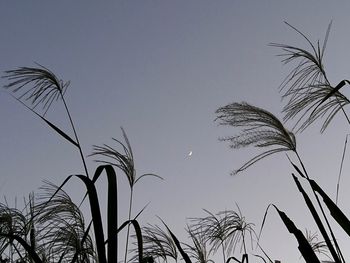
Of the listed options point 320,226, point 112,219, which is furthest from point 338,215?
point 112,219

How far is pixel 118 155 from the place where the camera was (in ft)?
12.9

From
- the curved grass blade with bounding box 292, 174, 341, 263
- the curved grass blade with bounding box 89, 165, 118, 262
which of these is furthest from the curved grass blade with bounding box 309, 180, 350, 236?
the curved grass blade with bounding box 89, 165, 118, 262

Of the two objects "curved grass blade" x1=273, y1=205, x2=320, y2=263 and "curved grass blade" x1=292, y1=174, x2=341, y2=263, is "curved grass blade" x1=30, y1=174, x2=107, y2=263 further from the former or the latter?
"curved grass blade" x1=292, y1=174, x2=341, y2=263

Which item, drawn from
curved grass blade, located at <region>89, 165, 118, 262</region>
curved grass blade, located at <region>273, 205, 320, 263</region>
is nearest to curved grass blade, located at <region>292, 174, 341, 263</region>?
curved grass blade, located at <region>273, 205, 320, 263</region>

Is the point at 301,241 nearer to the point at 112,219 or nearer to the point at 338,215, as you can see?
the point at 338,215

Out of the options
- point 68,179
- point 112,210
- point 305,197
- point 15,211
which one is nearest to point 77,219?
point 15,211

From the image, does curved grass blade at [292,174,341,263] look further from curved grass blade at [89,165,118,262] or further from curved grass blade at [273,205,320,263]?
curved grass blade at [89,165,118,262]

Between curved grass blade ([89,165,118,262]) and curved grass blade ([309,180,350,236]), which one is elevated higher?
curved grass blade ([89,165,118,262])

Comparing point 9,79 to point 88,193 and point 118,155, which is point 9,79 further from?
point 88,193

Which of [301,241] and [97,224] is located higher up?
[97,224]

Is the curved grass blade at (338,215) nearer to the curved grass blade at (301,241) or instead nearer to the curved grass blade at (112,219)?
the curved grass blade at (301,241)

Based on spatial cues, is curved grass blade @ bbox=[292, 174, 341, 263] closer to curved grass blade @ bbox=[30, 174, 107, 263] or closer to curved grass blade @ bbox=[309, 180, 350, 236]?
curved grass blade @ bbox=[309, 180, 350, 236]

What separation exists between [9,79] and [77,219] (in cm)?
125

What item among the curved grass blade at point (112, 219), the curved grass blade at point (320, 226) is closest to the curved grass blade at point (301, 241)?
the curved grass blade at point (320, 226)
